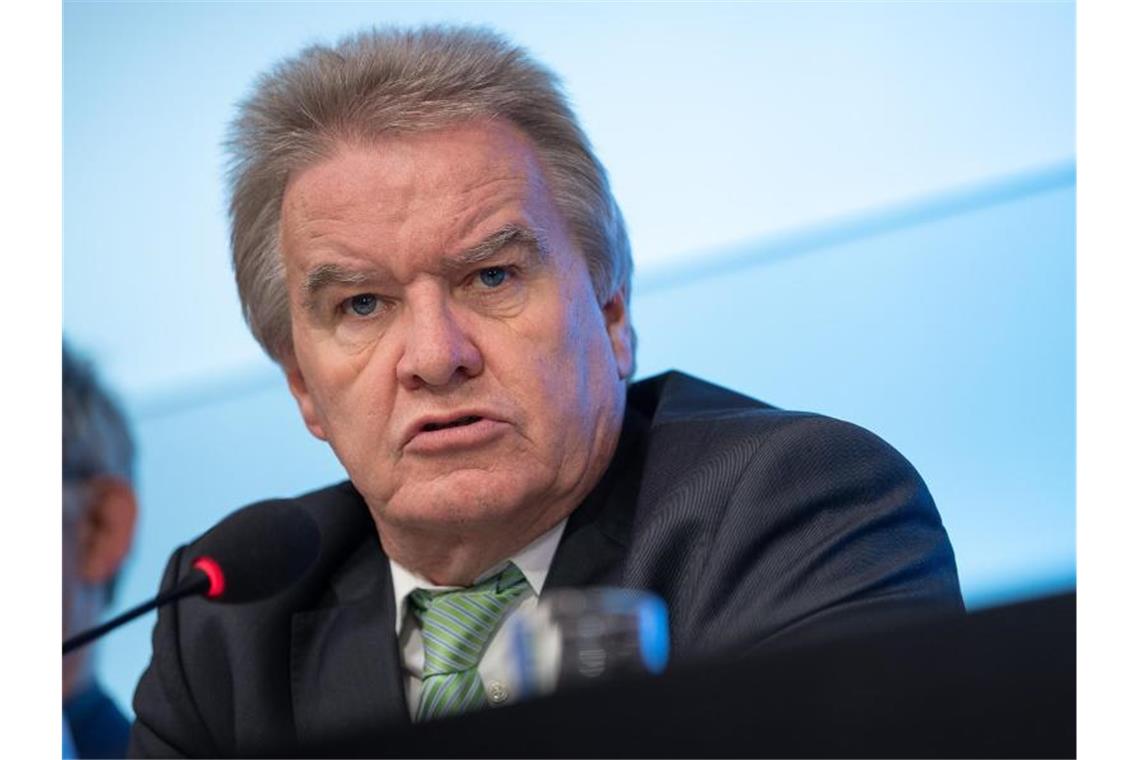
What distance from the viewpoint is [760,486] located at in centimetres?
202

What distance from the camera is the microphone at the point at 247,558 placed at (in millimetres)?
1599

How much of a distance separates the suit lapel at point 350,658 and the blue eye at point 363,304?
0.39m

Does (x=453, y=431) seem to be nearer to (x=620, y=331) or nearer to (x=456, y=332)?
(x=456, y=332)

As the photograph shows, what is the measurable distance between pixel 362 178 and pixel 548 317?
1.00ft

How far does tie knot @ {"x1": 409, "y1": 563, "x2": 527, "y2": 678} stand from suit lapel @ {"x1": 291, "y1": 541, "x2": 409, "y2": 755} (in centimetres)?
5

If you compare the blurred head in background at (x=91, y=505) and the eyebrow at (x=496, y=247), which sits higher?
the eyebrow at (x=496, y=247)

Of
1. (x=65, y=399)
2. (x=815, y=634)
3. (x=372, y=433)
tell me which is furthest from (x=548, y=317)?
(x=65, y=399)

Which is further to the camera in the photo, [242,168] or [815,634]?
[242,168]

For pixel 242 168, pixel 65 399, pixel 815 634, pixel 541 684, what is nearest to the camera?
pixel 541 684

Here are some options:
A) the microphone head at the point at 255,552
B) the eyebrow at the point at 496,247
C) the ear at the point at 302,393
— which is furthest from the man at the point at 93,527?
the microphone head at the point at 255,552

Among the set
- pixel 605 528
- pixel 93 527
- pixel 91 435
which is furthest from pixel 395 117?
pixel 93 527

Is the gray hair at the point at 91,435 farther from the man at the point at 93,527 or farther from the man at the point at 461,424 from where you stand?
the man at the point at 461,424

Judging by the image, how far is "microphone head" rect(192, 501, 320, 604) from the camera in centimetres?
163

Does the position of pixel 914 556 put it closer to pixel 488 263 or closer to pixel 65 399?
pixel 488 263
